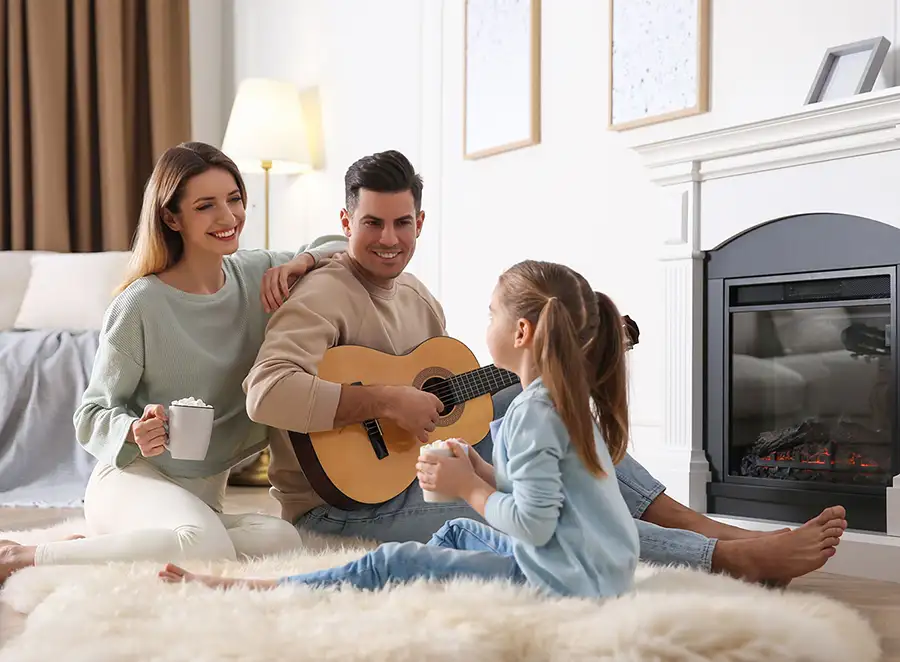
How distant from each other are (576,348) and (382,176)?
2.62 ft

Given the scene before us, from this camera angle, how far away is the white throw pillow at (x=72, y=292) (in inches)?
152

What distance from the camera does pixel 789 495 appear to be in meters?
2.59

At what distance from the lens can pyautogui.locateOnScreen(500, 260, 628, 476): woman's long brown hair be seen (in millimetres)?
1454

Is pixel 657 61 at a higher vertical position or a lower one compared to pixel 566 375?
higher

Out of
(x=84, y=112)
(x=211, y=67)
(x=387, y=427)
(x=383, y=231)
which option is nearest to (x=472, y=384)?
(x=387, y=427)

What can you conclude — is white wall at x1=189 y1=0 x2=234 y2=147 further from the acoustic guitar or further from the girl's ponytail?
the girl's ponytail

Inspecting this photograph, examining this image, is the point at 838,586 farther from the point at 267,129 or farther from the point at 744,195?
the point at 267,129

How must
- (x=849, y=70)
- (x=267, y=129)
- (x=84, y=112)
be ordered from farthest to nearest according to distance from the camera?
1. (x=84, y=112)
2. (x=267, y=129)
3. (x=849, y=70)

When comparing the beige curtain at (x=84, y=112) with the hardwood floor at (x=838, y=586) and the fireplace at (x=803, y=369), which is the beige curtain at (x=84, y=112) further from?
the fireplace at (x=803, y=369)

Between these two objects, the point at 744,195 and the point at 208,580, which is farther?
the point at 744,195

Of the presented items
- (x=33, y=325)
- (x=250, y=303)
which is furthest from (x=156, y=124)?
(x=250, y=303)

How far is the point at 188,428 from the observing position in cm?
178

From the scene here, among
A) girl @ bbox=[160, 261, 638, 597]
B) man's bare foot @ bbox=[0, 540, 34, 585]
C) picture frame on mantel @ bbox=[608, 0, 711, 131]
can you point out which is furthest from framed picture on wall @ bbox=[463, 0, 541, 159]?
man's bare foot @ bbox=[0, 540, 34, 585]

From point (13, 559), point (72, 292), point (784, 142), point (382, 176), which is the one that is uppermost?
point (784, 142)
